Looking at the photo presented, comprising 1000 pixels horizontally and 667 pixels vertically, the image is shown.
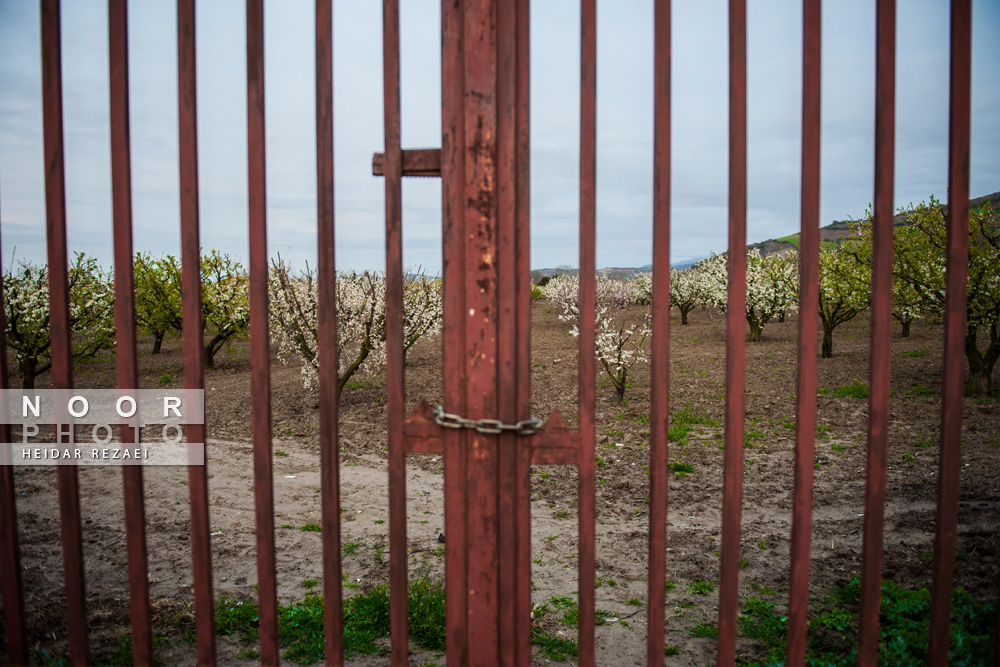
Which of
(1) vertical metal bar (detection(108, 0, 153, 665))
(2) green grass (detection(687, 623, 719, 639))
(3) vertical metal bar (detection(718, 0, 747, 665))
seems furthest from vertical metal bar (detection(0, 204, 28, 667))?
(2) green grass (detection(687, 623, 719, 639))

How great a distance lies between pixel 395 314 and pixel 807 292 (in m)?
1.12

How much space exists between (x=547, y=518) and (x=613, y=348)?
4.70 metres

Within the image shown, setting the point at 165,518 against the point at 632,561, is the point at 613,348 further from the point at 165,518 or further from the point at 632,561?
the point at 165,518

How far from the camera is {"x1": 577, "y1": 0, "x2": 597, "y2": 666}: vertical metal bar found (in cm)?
145

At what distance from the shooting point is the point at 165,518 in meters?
4.79

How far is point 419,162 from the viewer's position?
1.52 meters

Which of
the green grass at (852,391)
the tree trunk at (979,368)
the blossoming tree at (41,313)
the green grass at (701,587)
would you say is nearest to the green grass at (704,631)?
the green grass at (701,587)

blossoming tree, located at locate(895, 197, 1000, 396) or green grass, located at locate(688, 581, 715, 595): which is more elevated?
blossoming tree, located at locate(895, 197, 1000, 396)

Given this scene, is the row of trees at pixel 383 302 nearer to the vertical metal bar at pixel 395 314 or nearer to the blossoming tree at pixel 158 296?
the blossoming tree at pixel 158 296

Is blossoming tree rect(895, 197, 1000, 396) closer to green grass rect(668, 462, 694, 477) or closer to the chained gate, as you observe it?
green grass rect(668, 462, 694, 477)

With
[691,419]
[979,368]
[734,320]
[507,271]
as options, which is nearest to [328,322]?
[507,271]

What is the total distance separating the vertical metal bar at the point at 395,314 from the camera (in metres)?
1.48

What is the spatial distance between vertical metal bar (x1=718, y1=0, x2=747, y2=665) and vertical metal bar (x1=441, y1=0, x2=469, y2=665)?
2.32 ft

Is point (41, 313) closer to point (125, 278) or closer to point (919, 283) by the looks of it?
point (125, 278)
